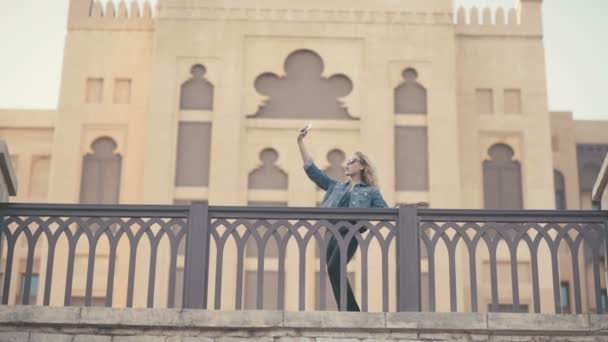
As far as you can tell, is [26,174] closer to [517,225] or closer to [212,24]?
[212,24]

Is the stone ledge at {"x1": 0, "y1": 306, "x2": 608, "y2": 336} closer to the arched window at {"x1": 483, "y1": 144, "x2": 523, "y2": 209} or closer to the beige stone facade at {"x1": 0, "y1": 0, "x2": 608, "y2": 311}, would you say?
the beige stone facade at {"x1": 0, "y1": 0, "x2": 608, "y2": 311}

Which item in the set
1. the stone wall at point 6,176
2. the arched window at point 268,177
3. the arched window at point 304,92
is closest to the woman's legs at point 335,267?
the stone wall at point 6,176

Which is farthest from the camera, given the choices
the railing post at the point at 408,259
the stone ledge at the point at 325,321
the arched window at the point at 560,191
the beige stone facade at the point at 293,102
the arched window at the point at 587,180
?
the arched window at the point at 587,180

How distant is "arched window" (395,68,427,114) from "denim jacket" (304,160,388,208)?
1262 centimetres

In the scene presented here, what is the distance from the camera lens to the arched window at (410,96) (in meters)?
22.6

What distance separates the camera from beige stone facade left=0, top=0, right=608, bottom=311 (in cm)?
2205

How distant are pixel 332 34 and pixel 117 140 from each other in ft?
15.9

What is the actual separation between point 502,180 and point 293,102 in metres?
4.50

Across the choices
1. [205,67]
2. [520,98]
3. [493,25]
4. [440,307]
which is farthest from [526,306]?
[205,67]

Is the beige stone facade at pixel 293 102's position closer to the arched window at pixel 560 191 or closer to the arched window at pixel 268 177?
the arched window at pixel 268 177

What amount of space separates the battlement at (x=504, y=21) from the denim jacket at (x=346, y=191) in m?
14.0

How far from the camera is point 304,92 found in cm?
2256

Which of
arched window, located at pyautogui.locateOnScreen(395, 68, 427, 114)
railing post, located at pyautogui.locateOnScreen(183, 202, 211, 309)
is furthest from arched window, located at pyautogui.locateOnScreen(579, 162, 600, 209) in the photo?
railing post, located at pyautogui.locateOnScreen(183, 202, 211, 309)

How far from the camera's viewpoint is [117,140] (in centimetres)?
2300
